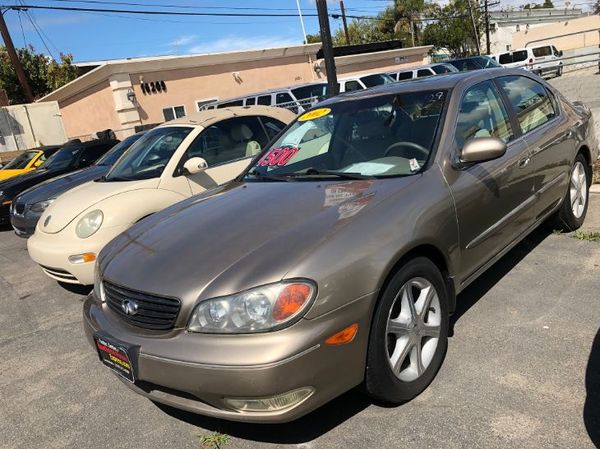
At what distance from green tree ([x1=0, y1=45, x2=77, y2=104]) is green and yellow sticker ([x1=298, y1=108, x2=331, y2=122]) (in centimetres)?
3732

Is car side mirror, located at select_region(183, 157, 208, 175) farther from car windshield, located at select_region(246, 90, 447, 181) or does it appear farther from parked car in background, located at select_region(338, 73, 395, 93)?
parked car in background, located at select_region(338, 73, 395, 93)

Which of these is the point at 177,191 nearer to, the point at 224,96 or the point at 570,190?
the point at 570,190

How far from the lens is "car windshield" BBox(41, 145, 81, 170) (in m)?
10.6

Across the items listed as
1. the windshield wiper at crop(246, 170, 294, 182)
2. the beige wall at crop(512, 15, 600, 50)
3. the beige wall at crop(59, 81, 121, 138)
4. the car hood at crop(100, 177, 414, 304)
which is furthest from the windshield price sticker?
the beige wall at crop(512, 15, 600, 50)

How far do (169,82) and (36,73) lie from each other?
824 inches

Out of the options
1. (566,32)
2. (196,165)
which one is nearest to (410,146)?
(196,165)

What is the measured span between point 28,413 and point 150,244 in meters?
1.36

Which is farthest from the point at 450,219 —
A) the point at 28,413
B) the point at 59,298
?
the point at 59,298

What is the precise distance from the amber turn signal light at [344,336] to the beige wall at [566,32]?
4616cm

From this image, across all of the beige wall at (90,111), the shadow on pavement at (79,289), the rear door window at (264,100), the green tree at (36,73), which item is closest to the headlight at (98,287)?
the shadow on pavement at (79,289)

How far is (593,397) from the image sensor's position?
262 cm

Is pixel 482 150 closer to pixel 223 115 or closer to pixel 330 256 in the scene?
pixel 330 256

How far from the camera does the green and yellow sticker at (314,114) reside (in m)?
4.09

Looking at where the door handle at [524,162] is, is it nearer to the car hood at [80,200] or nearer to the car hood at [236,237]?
the car hood at [236,237]
